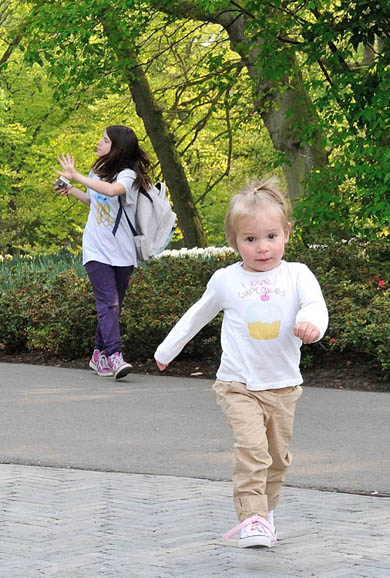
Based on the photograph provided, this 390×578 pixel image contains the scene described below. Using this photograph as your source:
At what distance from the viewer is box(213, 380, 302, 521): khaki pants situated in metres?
4.33

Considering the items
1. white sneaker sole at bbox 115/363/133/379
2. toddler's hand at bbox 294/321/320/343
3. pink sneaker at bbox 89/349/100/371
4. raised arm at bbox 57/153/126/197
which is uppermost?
raised arm at bbox 57/153/126/197

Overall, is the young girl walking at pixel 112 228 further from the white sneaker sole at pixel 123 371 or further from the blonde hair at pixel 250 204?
the blonde hair at pixel 250 204

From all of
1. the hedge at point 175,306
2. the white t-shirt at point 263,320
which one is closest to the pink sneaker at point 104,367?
the hedge at point 175,306

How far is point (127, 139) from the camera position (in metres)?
8.73

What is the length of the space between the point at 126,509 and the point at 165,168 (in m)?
15.2

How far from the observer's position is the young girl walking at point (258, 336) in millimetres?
4352

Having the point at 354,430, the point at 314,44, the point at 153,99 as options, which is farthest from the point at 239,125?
the point at 354,430

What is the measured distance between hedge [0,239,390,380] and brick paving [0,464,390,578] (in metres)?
3.41

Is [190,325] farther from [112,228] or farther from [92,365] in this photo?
[92,365]

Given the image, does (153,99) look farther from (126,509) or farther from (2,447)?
(126,509)

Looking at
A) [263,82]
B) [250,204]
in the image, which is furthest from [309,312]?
[263,82]

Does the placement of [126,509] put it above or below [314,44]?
below

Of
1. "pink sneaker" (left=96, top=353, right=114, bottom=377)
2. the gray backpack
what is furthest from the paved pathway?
the gray backpack

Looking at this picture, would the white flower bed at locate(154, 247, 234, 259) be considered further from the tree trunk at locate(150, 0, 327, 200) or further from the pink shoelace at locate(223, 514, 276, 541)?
the pink shoelace at locate(223, 514, 276, 541)
